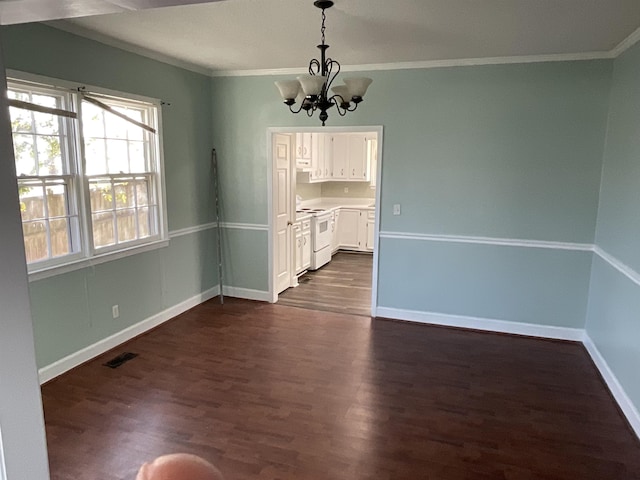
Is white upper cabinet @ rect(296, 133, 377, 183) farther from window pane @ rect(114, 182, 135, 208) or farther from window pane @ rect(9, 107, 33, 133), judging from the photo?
window pane @ rect(9, 107, 33, 133)

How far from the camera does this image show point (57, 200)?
3.34 meters

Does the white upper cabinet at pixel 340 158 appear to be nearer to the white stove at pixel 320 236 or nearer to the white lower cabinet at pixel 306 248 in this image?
the white stove at pixel 320 236

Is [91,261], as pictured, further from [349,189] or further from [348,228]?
[349,189]

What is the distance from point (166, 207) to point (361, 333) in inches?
92.5

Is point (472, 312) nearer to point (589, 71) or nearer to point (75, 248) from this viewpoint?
point (589, 71)

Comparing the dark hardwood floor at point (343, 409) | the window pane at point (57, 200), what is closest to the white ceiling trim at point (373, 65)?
the window pane at point (57, 200)

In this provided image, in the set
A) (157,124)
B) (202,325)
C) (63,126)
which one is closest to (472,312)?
(202,325)

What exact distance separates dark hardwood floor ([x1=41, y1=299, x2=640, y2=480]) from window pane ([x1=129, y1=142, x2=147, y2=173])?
5.23 feet

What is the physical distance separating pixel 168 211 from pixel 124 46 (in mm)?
1562

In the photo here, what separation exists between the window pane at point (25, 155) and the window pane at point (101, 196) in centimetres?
53

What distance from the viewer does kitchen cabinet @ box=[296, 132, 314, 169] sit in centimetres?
668

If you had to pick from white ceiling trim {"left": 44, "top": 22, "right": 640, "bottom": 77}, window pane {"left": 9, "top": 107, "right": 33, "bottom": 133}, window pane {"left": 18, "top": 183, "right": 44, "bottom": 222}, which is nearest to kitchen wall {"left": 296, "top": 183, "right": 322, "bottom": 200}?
white ceiling trim {"left": 44, "top": 22, "right": 640, "bottom": 77}

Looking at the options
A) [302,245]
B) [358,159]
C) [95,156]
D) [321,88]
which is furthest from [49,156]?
[358,159]

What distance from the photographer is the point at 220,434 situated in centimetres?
271
